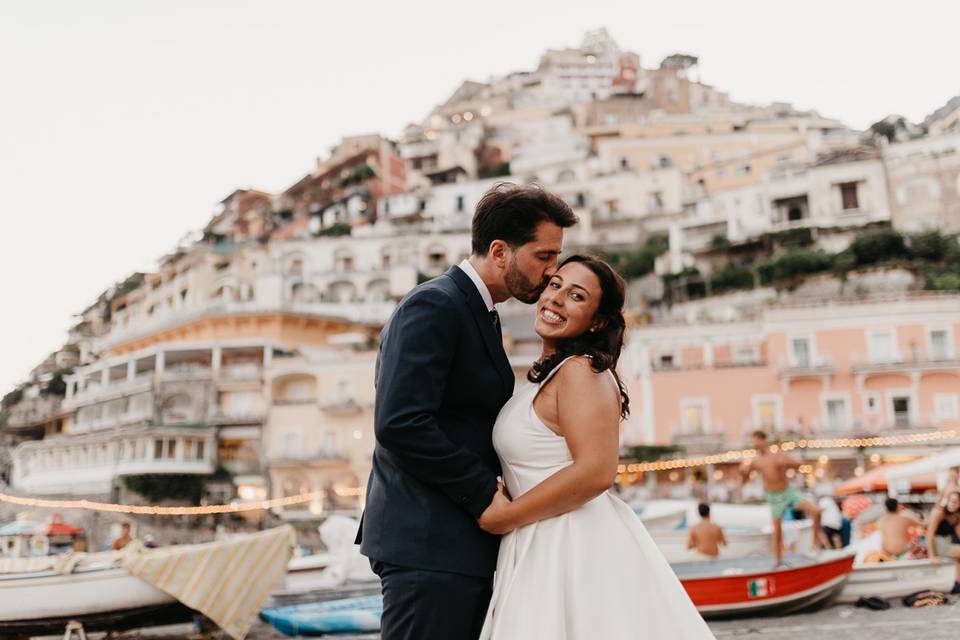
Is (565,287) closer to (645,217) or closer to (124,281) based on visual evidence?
(645,217)

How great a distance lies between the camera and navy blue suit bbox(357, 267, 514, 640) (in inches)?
98.8

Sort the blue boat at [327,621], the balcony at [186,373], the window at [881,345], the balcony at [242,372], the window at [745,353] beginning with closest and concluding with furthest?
the blue boat at [327,621]
the window at [881,345]
the window at [745,353]
the balcony at [242,372]
the balcony at [186,373]

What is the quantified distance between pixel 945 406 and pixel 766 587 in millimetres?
26647

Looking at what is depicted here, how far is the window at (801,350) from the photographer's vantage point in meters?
32.0

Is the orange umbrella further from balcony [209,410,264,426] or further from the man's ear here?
balcony [209,410,264,426]

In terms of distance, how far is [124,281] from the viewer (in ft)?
213

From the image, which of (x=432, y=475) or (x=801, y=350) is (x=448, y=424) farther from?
(x=801, y=350)

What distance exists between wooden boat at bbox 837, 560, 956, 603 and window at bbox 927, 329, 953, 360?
24716 millimetres

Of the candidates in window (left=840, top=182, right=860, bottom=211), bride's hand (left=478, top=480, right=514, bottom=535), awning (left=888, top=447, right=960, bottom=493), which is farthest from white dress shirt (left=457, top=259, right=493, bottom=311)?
window (left=840, top=182, right=860, bottom=211)

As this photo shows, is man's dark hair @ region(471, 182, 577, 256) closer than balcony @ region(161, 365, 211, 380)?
Yes

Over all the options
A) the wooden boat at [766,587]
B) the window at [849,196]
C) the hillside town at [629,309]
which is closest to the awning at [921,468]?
the wooden boat at [766,587]

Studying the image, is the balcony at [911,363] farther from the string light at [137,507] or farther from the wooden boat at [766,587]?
the wooden boat at [766,587]

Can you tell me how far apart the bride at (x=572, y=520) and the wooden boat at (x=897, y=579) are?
778 centimetres

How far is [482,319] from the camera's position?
2.76 metres
